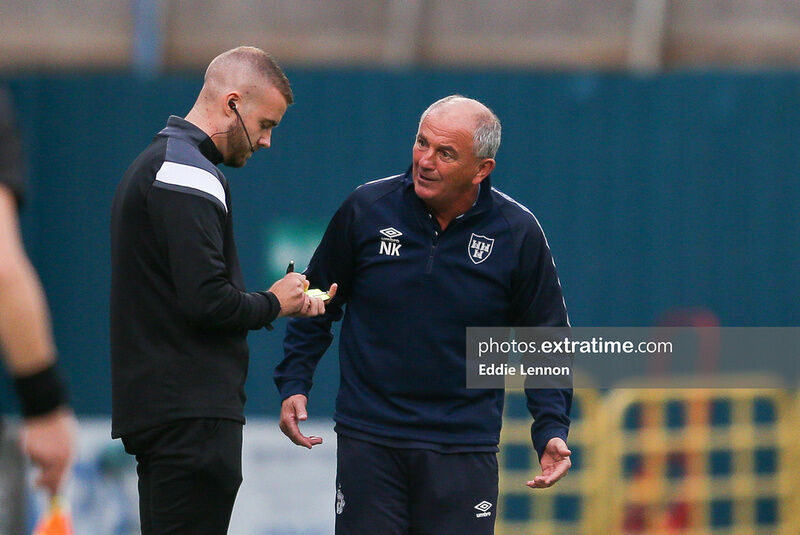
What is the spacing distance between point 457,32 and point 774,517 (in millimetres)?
4227

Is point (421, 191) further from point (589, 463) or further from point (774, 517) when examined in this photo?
point (774, 517)

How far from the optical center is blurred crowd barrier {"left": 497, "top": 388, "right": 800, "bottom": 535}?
28.1 feet

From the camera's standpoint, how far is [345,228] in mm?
4793

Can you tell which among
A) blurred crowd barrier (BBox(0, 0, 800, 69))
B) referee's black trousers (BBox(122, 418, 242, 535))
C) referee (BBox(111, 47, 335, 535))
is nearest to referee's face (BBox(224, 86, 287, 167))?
referee (BBox(111, 47, 335, 535))

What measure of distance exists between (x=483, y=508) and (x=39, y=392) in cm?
205

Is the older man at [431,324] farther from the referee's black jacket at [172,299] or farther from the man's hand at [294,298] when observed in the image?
the referee's black jacket at [172,299]

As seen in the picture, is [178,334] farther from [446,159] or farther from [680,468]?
[680,468]

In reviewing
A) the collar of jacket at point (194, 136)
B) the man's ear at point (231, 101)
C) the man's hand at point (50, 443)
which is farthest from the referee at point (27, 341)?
the man's ear at point (231, 101)

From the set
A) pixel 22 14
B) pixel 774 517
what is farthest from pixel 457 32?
pixel 774 517

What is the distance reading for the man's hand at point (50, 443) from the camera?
3092 mm

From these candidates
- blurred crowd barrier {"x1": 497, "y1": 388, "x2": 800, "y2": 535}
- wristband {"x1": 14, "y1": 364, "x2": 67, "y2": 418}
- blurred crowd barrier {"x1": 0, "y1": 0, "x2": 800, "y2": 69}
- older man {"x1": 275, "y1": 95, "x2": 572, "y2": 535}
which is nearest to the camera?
wristband {"x1": 14, "y1": 364, "x2": 67, "y2": 418}

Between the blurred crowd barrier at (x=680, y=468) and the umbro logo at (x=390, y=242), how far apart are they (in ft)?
13.5

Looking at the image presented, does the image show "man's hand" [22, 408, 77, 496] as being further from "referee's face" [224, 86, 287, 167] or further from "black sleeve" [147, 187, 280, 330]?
"referee's face" [224, 86, 287, 167]

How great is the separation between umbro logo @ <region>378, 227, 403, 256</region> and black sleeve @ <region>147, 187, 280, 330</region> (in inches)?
31.0
